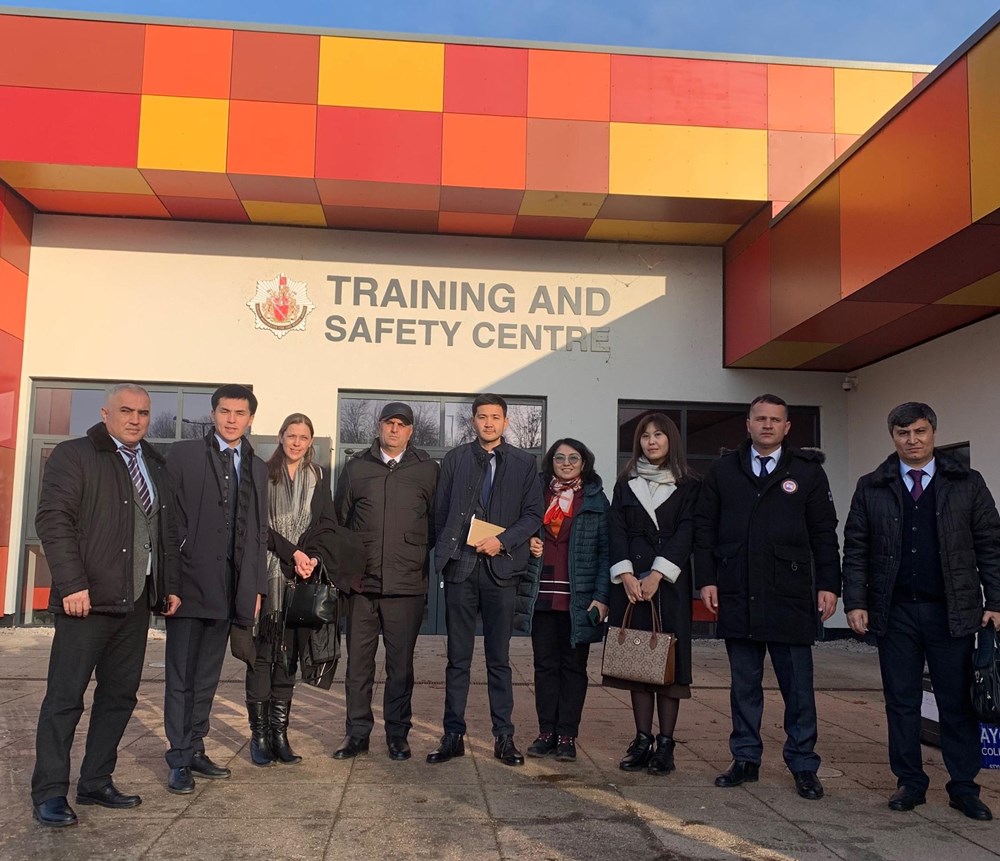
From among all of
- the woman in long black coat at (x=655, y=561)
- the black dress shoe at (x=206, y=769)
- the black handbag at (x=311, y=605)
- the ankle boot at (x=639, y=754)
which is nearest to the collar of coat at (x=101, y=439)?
the black handbag at (x=311, y=605)

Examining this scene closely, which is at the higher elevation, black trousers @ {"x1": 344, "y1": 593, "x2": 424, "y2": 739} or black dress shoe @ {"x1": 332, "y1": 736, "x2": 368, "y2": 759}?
black trousers @ {"x1": 344, "y1": 593, "x2": 424, "y2": 739}

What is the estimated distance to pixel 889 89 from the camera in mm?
9617

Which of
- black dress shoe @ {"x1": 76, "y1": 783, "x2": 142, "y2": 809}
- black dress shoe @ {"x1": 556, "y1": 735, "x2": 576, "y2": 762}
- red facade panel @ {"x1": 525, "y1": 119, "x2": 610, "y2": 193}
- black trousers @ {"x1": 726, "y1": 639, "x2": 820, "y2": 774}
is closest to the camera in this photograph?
black dress shoe @ {"x1": 76, "y1": 783, "x2": 142, "y2": 809}

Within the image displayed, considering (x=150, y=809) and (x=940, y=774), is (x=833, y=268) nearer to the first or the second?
(x=940, y=774)

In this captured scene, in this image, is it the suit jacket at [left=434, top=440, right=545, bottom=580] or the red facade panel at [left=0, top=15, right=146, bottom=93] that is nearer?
the suit jacket at [left=434, top=440, right=545, bottom=580]

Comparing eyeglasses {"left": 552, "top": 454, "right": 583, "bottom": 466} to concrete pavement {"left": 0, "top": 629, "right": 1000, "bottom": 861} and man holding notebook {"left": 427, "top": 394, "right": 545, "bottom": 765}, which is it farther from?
concrete pavement {"left": 0, "top": 629, "right": 1000, "bottom": 861}

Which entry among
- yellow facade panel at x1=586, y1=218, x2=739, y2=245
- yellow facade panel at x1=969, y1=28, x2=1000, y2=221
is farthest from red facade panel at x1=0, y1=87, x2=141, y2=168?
yellow facade panel at x1=969, y1=28, x2=1000, y2=221

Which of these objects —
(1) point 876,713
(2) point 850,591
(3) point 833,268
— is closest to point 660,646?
(2) point 850,591

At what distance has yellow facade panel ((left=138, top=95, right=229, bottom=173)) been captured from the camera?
29.5 ft

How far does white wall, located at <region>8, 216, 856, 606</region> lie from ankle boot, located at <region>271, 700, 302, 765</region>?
5.97 meters

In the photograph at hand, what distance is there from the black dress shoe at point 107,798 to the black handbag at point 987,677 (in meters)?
3.55

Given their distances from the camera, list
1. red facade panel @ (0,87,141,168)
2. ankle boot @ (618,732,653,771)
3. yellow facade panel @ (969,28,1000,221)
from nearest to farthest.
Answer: ankle boot @ (618,732,653,771) → yellow facade panel @ (969,28,1000,221) → red facade panel @ (0,87,141,168)

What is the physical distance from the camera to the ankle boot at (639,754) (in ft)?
14.8

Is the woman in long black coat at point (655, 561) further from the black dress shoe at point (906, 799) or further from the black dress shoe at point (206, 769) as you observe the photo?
the black dress shoe at point (206, 769)
